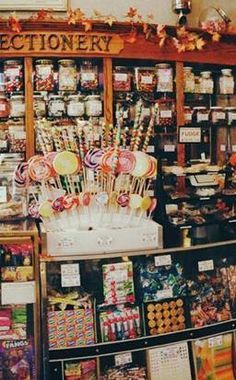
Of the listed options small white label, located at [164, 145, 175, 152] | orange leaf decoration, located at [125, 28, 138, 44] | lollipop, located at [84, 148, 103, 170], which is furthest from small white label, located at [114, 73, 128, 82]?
lollipop, located at [84, 148, 103, 170]

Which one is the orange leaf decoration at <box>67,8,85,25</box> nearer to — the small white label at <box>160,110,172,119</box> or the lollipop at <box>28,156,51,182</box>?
the small white label at <box>160,110,172,119</box>

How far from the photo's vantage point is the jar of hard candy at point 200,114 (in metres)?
4.32

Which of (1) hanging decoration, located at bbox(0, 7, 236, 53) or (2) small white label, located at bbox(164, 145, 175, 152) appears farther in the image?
(2) small white label, located at bbox(164, 145, 175, 152)

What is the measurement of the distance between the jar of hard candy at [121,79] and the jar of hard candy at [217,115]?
2.53 feet

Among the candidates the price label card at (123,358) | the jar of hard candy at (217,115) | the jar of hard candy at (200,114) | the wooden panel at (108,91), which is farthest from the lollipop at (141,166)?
the jar of hard candy at (217,115)

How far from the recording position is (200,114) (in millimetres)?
4336

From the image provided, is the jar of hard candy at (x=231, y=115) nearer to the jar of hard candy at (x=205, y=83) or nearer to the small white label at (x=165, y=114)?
the jar of hard candy at (x=205, y=83)

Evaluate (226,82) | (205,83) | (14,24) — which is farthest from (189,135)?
(14,24)

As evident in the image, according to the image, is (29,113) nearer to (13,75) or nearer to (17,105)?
(17,105)

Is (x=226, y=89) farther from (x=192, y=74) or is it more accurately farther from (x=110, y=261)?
(x=110, y=261)

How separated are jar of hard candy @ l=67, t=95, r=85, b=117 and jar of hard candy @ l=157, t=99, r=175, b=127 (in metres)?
0.63

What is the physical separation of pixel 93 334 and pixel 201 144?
2.59 meters

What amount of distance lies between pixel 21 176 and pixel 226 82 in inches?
101

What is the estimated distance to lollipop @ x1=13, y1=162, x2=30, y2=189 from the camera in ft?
7.73
